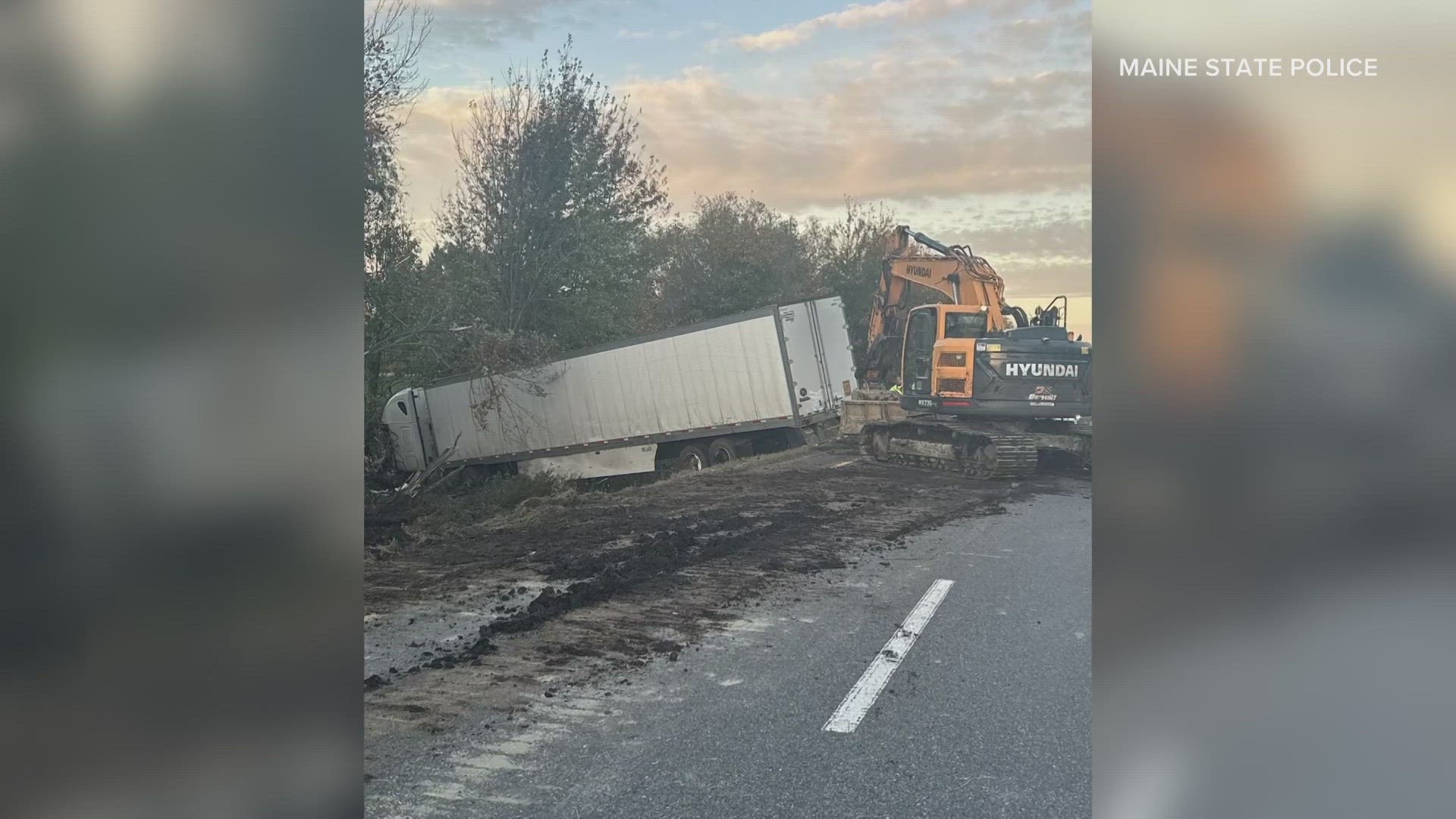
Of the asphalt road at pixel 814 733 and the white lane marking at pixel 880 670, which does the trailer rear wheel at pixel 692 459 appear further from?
the asphalt road at pixel 814 733

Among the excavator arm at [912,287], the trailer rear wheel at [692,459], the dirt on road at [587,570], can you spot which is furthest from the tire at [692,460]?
the excavator arm at [912,287]

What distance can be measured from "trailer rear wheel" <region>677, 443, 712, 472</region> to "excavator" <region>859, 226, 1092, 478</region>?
304cm

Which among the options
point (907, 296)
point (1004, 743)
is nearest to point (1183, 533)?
point (1004, 743)

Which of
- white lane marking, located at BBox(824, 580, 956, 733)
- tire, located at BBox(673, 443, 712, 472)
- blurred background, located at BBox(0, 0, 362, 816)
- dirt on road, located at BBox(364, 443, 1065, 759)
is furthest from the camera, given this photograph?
tire, located at BBox(673, 443, 712, 472)

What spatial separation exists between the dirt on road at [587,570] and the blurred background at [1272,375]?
367 centimetres

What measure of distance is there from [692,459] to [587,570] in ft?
32.6

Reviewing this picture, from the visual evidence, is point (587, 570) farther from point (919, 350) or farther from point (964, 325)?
point (964, 325)

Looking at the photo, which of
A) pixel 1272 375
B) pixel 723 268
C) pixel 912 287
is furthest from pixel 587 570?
pixel 723 268

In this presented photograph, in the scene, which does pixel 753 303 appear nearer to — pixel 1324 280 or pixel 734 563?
pixel 734 563

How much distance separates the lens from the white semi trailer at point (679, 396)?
16953 millimetres

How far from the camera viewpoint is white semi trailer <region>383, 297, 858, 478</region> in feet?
55.6

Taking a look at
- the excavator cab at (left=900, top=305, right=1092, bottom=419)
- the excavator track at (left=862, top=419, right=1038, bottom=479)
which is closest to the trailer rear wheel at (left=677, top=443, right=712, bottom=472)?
the excavator track at (left=862, top=419, right=1038, bottom=479)

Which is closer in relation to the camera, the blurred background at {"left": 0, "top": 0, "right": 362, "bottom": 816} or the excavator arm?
the blurred background at {"left": 0, "top": 0, "right": 362, "bottom": 816}

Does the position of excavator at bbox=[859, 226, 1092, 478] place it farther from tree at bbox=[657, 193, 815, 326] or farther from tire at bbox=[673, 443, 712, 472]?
tree at bbox=[657, 193, 815, 326]
